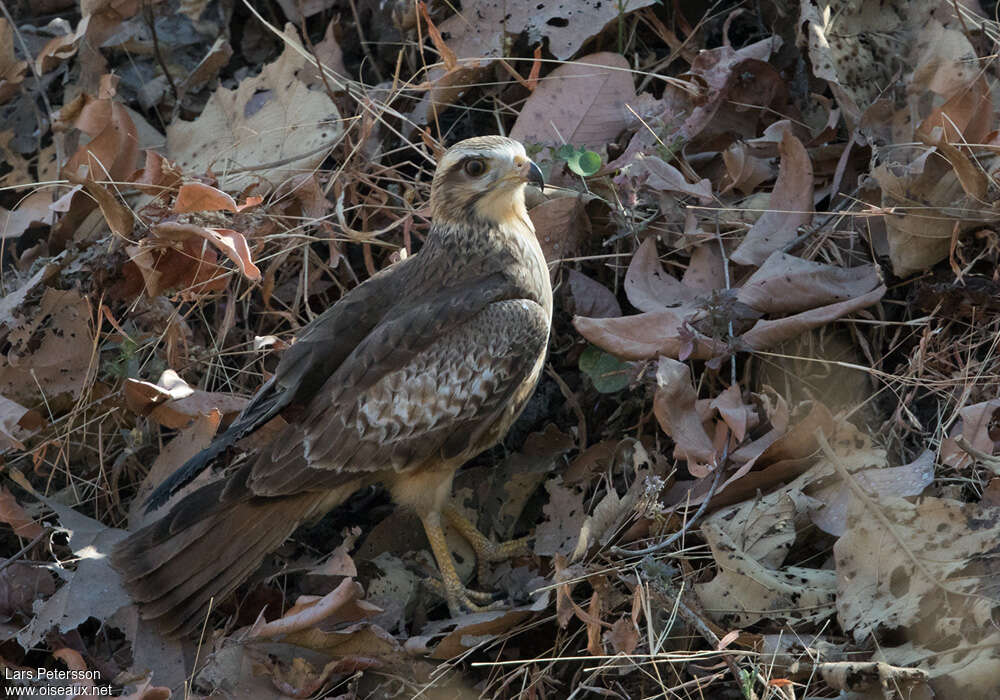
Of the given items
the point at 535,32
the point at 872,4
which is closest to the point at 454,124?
the point at 535,32

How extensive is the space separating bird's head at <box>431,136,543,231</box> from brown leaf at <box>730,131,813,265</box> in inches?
33.5

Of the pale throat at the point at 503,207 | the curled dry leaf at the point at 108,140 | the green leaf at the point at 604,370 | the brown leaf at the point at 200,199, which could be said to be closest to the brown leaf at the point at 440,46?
the pale throat at the point at 503,207

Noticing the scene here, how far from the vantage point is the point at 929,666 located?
9.53ft

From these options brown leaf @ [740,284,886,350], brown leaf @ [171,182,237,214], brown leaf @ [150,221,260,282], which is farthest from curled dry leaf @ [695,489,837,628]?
brown leaf @ [171,182,237,214]

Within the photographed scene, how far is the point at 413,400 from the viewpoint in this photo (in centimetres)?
391

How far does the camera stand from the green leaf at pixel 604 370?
4133 millimetres

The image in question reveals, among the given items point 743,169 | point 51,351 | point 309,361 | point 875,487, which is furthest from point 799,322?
point 51,351

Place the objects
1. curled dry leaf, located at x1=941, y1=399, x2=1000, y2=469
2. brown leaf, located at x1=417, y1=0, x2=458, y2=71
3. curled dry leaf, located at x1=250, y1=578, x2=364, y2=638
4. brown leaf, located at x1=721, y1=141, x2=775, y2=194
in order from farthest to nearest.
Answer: brown leaf, located at x1=417, y1=0, x2=458, y2=71
brown leaf, located at x1=721, y1=141, x2=775, y2=194
curled dry leaf, located at x1=250, y1=578, x2=364, y2=638
curled dry leaf, located at x1=941, y1=399, x2=1000, y2=469

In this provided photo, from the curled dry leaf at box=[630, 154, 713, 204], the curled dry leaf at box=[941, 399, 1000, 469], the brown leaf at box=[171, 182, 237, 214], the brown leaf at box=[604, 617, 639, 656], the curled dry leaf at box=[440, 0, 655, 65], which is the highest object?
the curled dry leaf at box=[440, 0, 655, 65]

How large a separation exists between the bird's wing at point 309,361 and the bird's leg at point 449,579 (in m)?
0.67

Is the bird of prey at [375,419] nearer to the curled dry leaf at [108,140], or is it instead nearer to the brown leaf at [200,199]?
the brown leaf at [200,199]

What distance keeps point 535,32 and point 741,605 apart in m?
2.88

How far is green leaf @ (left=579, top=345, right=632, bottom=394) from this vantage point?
13.6ft

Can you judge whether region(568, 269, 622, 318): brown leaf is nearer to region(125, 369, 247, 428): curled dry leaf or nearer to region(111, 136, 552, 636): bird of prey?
region(111, 136, 552, 636): bird of prey
